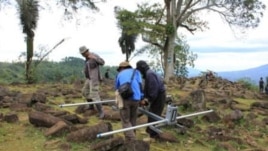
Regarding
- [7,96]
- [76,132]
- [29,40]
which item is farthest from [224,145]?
[29,40]

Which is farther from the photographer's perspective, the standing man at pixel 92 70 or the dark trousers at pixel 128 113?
the standing man at pixel 92 70

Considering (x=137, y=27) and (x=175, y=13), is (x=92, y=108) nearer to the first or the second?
(x=137, y=27)

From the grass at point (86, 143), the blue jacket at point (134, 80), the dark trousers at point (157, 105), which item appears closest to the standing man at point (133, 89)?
the blue jacket at point (134, 80)

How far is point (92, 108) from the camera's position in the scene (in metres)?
12.2

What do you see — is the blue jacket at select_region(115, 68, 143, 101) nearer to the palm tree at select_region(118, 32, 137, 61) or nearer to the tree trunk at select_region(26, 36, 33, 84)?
the tree trunk at select_region(26, 36, 33, 84)

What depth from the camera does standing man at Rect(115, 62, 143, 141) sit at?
842 cm

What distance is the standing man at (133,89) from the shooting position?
332 inches

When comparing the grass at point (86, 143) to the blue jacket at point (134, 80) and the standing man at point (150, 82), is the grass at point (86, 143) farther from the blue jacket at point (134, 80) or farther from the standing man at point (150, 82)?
the blue jacket at point (134, 80)

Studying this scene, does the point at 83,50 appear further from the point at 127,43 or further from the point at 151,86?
the point at 127,43

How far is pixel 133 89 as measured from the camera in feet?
27.7

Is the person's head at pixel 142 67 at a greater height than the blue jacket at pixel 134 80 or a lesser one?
greater

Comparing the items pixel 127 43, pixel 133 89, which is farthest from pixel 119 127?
pixel 127 43

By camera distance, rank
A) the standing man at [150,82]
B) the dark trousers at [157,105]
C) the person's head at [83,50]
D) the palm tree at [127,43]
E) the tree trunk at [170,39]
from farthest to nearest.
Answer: the palm tree at [127,43] < the tree trunk at [170,39] < the person's head at [83,50] < the dark trousers at [157,105] < the standing man at [150,82]

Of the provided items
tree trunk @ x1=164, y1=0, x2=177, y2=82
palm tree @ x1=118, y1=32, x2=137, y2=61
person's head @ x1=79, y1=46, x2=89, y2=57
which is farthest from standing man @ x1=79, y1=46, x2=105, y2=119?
palm tree @ x1=118, y1=32, x2=137, y2=61
